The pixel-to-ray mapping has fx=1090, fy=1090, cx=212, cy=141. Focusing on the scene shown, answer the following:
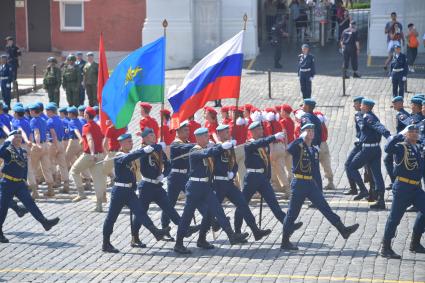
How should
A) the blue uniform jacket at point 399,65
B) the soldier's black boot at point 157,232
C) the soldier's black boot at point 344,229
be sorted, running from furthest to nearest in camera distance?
1. the blue uniform jacket at point 399,65
2. the soldier's black boot at point 157,232
3. the soldier's black boot at point 344,229

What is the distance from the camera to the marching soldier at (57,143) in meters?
21.1

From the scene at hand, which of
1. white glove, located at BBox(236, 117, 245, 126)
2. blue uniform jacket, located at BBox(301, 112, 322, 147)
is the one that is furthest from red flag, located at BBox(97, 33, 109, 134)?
blue uniform jacket, located at BBox(301, 112, 322, 147)

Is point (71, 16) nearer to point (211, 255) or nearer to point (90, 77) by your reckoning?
point (90, 77)

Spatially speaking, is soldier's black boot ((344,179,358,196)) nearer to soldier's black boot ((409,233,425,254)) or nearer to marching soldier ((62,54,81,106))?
soldier's black boot ((409,233,425,254))

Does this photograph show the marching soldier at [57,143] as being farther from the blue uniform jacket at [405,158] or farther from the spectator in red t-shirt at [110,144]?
the blue uniform jacket at [405,158]

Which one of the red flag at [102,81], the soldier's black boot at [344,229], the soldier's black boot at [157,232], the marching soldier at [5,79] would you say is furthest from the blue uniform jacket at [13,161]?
the marching soldier at [5,79]

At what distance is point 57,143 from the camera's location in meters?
21.2

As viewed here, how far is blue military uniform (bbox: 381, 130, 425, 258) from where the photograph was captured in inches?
593

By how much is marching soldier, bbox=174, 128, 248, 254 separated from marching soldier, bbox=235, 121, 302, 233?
0.52 metres

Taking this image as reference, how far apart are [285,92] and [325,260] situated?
15.5 m

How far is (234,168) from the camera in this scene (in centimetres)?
1667

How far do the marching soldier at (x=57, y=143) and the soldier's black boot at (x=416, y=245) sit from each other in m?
8.13

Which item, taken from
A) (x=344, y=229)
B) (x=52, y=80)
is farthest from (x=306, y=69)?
(x=344, y=229)

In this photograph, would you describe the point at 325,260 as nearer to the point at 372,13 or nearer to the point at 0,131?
the point at 0,131
